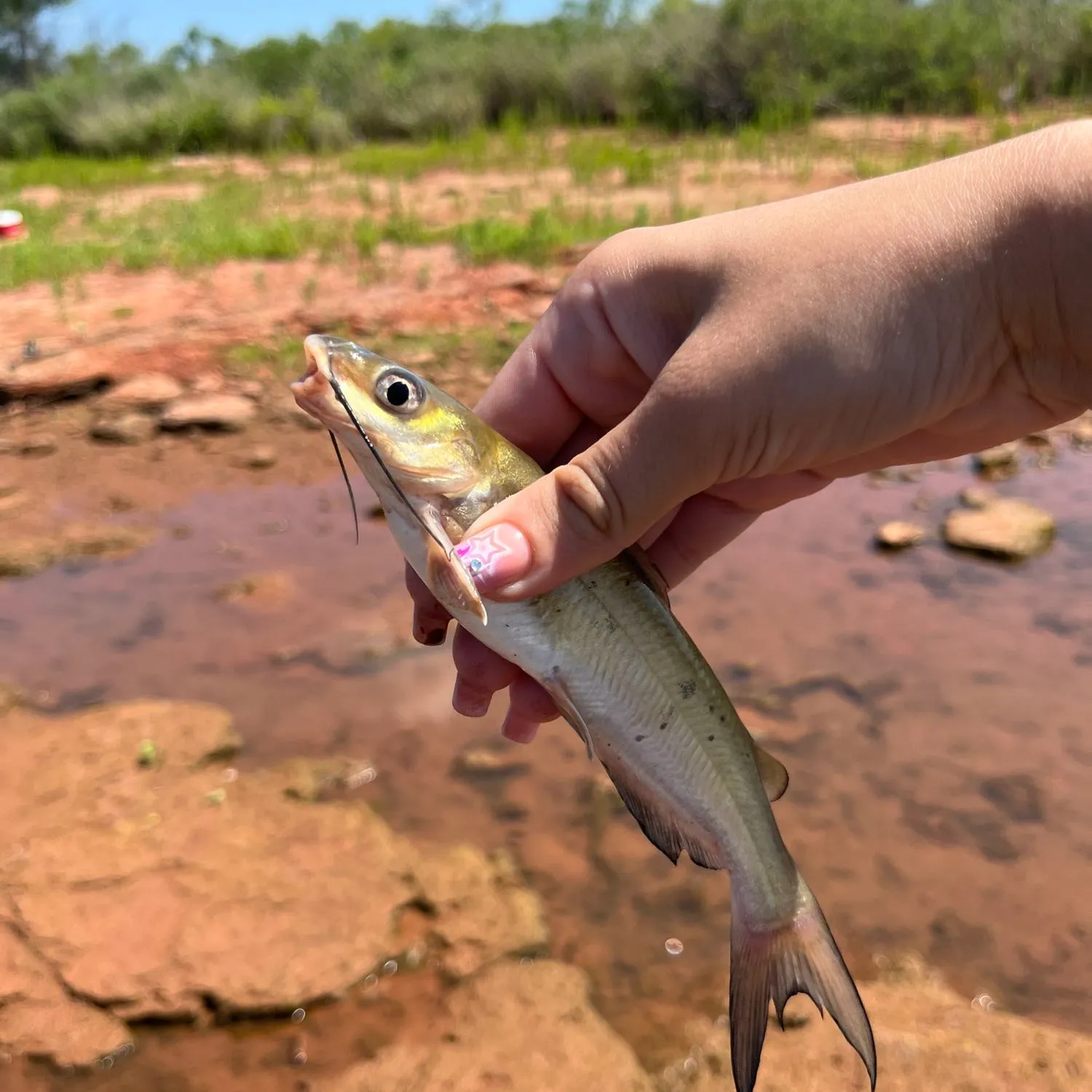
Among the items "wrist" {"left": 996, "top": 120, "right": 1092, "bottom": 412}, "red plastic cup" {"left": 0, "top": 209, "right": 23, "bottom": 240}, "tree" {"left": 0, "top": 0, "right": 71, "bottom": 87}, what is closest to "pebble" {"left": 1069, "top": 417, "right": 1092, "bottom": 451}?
"wrist" {"left": 996, "top": 120, "right": 1092, "bottom": 412}

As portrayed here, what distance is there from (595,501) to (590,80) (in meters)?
19.9

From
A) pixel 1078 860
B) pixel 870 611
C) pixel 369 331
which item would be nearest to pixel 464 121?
pixel 369 331

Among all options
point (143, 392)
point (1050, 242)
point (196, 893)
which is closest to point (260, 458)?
point (143, 392)

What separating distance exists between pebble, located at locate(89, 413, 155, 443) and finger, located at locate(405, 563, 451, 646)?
4103 mm

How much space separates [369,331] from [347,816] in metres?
4.76

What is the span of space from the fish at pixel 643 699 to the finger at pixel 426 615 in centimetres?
49

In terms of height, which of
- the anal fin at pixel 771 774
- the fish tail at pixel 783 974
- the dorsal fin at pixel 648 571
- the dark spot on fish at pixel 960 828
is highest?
the dorsal fin at pixel 648 571

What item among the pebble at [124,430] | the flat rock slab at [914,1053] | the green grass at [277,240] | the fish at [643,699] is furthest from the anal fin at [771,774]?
the green grass at [277,240]

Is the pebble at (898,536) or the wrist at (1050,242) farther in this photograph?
the pebble at (898,536)

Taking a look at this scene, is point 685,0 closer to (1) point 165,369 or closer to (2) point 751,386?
(1) point 165,369

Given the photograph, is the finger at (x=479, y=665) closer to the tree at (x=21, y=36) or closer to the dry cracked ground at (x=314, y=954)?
the dry cracked ground at (x=314, y=954)

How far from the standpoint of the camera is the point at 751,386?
5.70 feet

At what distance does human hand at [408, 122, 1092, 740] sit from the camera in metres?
1.72

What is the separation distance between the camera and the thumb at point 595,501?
178cm
